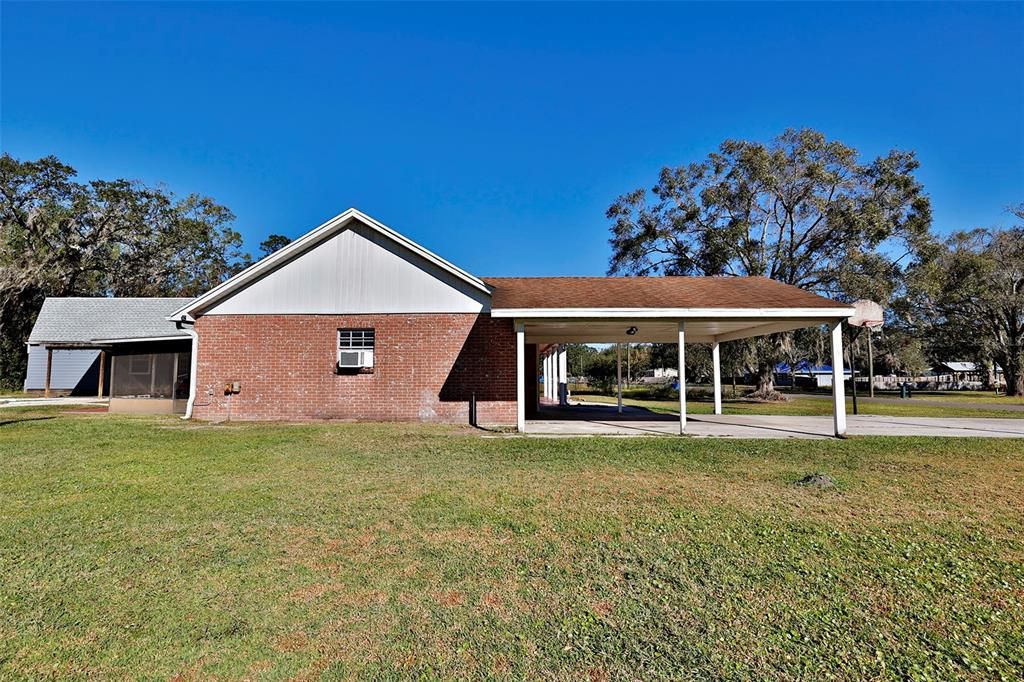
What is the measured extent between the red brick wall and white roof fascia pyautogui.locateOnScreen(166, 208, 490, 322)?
25.4 inches

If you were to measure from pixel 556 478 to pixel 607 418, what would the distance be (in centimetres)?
869

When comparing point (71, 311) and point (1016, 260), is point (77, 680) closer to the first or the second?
point (71, 311)

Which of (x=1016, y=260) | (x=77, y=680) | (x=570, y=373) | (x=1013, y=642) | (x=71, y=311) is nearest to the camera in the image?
(x=77, y=680)

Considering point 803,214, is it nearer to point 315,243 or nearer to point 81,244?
point 315,243

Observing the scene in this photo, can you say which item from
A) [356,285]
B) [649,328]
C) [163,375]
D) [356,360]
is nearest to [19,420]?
[163,375]

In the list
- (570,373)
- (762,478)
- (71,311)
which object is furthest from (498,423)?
(570,373)

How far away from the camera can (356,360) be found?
13.8m

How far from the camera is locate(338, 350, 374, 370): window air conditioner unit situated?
45.0 ft

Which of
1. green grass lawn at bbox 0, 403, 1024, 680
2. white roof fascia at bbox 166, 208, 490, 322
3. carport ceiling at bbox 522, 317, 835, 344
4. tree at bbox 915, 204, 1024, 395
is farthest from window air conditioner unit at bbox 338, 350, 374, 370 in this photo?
tree at bbox 915, 204, 1024, 395

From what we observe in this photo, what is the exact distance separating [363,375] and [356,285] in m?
2.36

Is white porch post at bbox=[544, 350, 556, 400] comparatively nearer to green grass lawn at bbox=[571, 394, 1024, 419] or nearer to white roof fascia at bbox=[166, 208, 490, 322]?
green grass lawn at bbox=[571, 394, 1024, 419]

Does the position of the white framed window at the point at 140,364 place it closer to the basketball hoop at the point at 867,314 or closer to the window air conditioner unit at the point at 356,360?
the window air conditioner unit at the point at 356,360

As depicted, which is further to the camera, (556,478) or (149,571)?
(556,478)

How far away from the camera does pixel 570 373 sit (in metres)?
62.0
